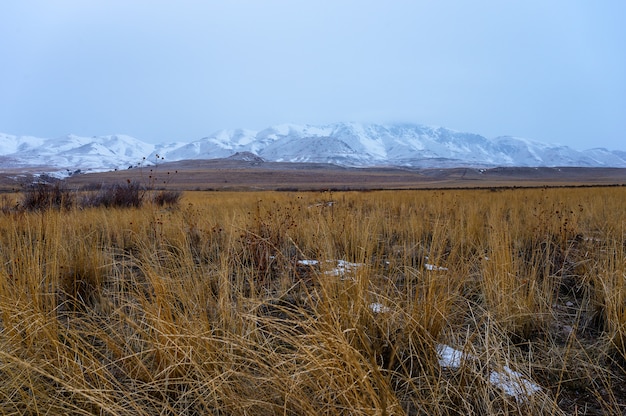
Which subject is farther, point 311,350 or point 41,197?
point 41,197

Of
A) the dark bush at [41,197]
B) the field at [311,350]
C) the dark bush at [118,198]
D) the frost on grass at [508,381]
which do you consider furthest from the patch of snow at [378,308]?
the dark bush at [118,198]

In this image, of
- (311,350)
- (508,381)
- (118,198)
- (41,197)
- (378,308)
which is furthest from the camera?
(118,198)

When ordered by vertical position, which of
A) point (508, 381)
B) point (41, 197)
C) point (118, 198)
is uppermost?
point (41, 197)

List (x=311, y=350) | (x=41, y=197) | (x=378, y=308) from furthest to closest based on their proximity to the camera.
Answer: (x=41, y=197), (x=378, y=308), (x=311, y=350)

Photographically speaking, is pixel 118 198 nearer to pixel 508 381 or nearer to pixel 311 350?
pixel 311 350

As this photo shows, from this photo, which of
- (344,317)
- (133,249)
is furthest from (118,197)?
(344,317)

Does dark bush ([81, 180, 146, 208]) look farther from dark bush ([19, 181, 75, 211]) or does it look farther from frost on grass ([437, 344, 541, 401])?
frost on grass ([437, 344, 541, 401])

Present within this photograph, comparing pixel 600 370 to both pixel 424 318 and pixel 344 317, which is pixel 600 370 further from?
pixel 344 317

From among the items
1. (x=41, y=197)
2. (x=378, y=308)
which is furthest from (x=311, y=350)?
(x=41, y=197)

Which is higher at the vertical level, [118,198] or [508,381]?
[118,198]

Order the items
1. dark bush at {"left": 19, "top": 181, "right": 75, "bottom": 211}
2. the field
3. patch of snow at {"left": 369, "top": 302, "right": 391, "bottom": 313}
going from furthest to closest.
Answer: dark bush at {"left": 19, "top": 181, "right": 75, "bottom": 211} < patch of snow at {"left": 369, "top": 302, "right": 391, "bottom": 313} < the field

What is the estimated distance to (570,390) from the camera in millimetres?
1870

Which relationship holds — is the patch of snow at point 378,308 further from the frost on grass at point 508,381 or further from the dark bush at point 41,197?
the dark bush at point 41,197

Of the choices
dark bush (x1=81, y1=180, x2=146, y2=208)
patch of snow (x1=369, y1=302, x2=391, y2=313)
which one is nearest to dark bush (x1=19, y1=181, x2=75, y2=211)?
dark bush (x1=81, y1=180, x2=146, y2=208)
